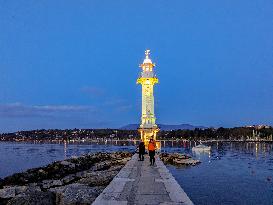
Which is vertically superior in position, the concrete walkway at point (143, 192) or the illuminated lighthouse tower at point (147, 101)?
the illuminated lighthouse tower at point (147, 101)

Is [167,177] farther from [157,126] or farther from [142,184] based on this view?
[157,126]

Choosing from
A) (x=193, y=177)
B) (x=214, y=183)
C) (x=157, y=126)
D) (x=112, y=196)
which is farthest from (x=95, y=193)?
(x=157, y=126)

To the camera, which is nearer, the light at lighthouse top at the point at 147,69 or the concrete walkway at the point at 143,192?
the concrete walkway at the point at 143,192

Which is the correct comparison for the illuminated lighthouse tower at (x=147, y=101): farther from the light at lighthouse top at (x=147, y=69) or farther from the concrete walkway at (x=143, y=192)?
the concrete walkway at (x=143, y=192)

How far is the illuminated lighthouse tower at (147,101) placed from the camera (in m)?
46.3

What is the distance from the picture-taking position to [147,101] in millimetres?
47062

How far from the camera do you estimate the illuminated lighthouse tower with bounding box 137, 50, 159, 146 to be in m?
46.3

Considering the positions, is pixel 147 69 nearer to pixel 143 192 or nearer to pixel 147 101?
pixel 147 101

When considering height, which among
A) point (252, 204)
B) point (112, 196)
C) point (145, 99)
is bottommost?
point (252, 204)

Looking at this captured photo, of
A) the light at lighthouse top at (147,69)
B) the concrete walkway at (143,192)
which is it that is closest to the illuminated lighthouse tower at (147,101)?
the light at lighthouse top at (147,69)

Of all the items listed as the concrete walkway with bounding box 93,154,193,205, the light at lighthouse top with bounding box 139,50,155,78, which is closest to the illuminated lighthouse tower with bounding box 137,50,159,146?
the light at lighthouse top with bounding box 139,50,155,78

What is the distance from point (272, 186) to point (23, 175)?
52.3 feet

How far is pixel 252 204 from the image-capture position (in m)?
20.3

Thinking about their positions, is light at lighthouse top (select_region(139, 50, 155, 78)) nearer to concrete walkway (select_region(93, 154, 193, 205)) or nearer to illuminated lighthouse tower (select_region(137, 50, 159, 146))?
illuminated lighthouse tower (select_region(137, 50, 159, 146))
